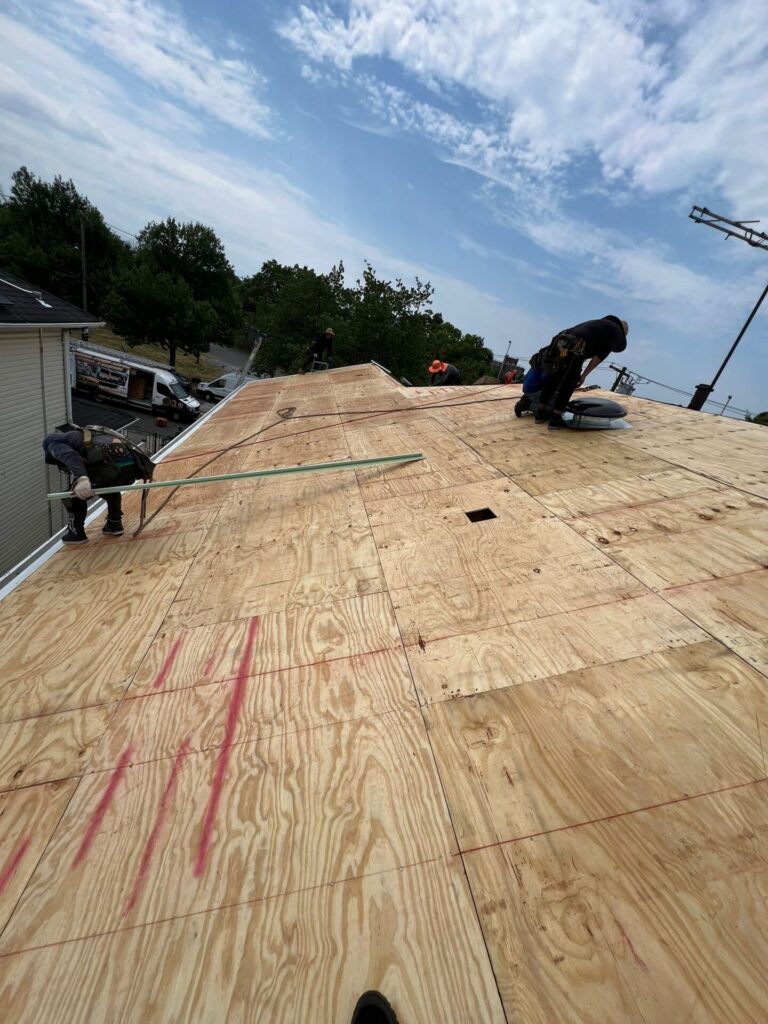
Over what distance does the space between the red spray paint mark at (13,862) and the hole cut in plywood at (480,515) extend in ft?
9.40

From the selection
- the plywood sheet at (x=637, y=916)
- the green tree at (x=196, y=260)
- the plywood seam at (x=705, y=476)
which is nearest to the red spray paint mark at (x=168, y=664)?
the plywood sheet at (x=637, y=916)

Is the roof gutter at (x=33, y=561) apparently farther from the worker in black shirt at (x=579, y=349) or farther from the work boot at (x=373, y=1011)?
the worker in black shirt at (x=579, y=349)

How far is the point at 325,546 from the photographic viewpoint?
11.1ft

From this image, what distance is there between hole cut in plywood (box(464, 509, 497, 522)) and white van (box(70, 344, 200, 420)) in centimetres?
2011

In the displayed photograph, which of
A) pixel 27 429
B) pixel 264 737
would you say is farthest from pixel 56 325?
pixel 264 737

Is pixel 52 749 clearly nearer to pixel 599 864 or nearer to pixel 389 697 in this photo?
pixel 389 697

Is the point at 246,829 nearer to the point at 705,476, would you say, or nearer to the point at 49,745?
the point at 49,745

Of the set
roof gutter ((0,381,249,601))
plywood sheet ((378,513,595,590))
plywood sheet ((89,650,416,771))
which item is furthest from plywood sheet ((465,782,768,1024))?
roof gutter ((0,381,249,601))

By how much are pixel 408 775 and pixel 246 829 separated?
0.60 metres

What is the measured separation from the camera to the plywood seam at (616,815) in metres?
1.41

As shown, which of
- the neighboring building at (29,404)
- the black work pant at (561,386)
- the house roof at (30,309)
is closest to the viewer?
the black work pant at (561,386)

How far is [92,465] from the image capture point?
12.6 ft

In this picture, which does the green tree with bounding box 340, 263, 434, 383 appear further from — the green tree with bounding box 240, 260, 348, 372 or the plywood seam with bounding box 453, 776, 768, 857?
the plywood seam with bounding box 453, 776, 768, 857

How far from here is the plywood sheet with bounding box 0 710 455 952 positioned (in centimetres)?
142
